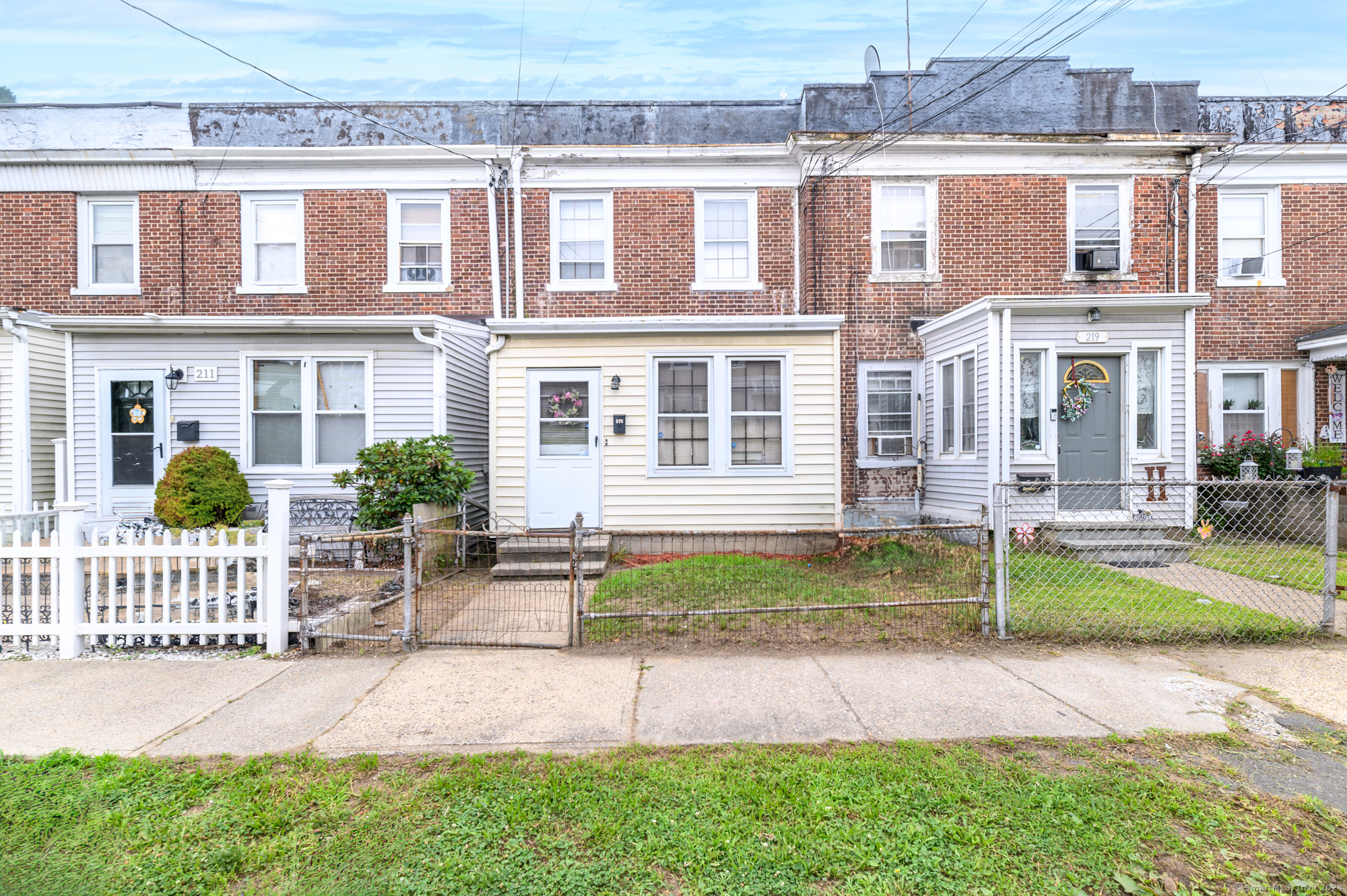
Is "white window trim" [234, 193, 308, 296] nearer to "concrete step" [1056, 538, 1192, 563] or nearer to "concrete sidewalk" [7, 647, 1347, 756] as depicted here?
"concrete sidewalk" [7, 647, 1347, 756]

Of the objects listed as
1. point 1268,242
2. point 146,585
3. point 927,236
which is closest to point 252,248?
point 146,585

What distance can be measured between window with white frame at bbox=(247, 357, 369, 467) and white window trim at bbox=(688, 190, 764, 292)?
579cm

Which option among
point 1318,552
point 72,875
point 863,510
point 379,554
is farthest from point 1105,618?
point 379,554

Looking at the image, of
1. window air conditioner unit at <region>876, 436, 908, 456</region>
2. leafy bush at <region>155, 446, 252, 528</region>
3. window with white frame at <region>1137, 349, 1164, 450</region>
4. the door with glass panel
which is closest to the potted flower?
window with white frame at <region>1137, 349, 1164, 450</region>

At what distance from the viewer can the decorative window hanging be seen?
10.4 meters

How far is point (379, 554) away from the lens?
940 cm

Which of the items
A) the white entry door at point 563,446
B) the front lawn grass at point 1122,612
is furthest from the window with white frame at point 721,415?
the front lawn grass at point 1122,612

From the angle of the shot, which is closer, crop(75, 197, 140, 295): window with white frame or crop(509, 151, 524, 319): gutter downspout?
crop(509, 151, 524, 319): gutter downspout

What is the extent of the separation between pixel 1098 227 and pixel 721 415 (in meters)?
8.00

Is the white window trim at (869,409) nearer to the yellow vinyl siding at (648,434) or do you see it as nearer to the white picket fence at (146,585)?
the yellow vinyl siding at (648,434)

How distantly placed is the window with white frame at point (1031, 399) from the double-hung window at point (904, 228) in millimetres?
2864

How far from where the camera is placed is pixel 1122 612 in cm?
649

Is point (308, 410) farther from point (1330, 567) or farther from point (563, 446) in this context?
point (1330, 567)

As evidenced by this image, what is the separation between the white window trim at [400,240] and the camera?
12.7 meters
